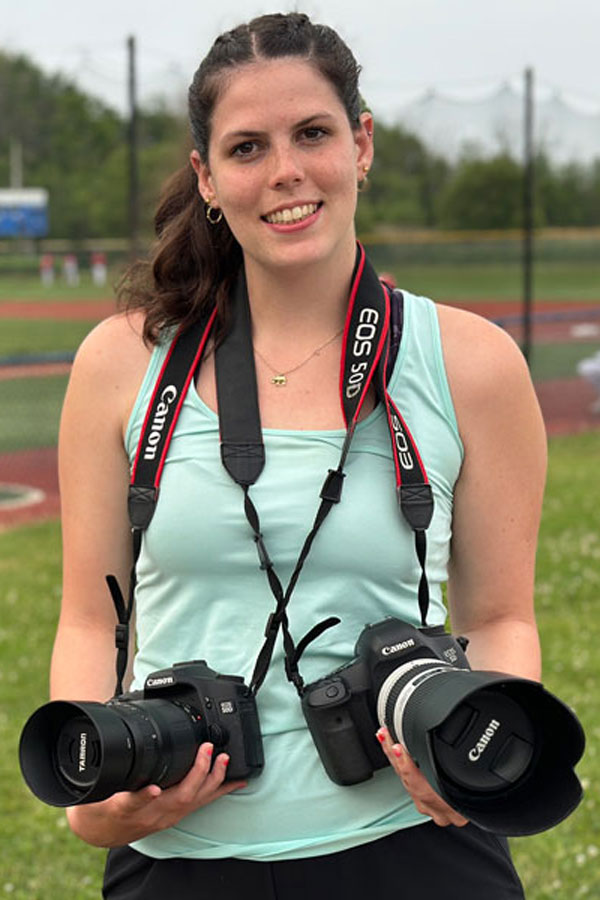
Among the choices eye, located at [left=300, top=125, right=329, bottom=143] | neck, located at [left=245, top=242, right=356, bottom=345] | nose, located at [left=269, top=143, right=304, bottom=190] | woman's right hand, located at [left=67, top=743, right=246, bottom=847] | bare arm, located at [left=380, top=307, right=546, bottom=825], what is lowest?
woman's right hand, located at [left=67, top=743, right=246, bottom=847]

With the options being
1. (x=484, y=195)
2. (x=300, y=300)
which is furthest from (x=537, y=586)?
(x=484, y=195)

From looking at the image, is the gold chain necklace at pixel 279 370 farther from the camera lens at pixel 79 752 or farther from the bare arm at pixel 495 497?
the camera lens at pixel 79 752

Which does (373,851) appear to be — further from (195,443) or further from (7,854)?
(7,854)

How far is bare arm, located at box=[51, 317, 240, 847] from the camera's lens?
2.00 metres

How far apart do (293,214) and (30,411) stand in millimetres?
13921

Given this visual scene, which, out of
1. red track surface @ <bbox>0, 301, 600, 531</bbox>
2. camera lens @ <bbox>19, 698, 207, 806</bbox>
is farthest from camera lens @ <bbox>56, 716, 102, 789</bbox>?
red track surface @ <bbox>0, 301, 600, 531</bbox>

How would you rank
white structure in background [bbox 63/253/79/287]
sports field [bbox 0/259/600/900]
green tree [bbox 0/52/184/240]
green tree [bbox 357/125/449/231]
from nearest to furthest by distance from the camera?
sports field [bbox 0/259/600/900] → green tree [bbox 0/52/184/240] → green tree [bbox 357/125/449/231] → white structure in background [bbox 63/253/79/287]

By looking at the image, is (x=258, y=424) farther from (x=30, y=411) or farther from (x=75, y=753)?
(x=30, y=411)

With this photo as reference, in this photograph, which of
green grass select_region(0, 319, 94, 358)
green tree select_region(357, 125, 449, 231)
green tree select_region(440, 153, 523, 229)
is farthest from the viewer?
green grass select_region(0, 319, 94, 358)

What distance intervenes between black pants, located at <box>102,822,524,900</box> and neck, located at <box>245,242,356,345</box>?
2.31 feet

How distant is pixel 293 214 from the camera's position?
1.92 meters

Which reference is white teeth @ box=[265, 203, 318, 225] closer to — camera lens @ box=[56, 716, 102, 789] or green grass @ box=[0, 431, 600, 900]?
camera lens @ box=[56, 716, 102, 789]

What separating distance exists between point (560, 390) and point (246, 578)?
14.8 metres

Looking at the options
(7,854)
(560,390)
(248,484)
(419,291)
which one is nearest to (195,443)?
(248,484)
